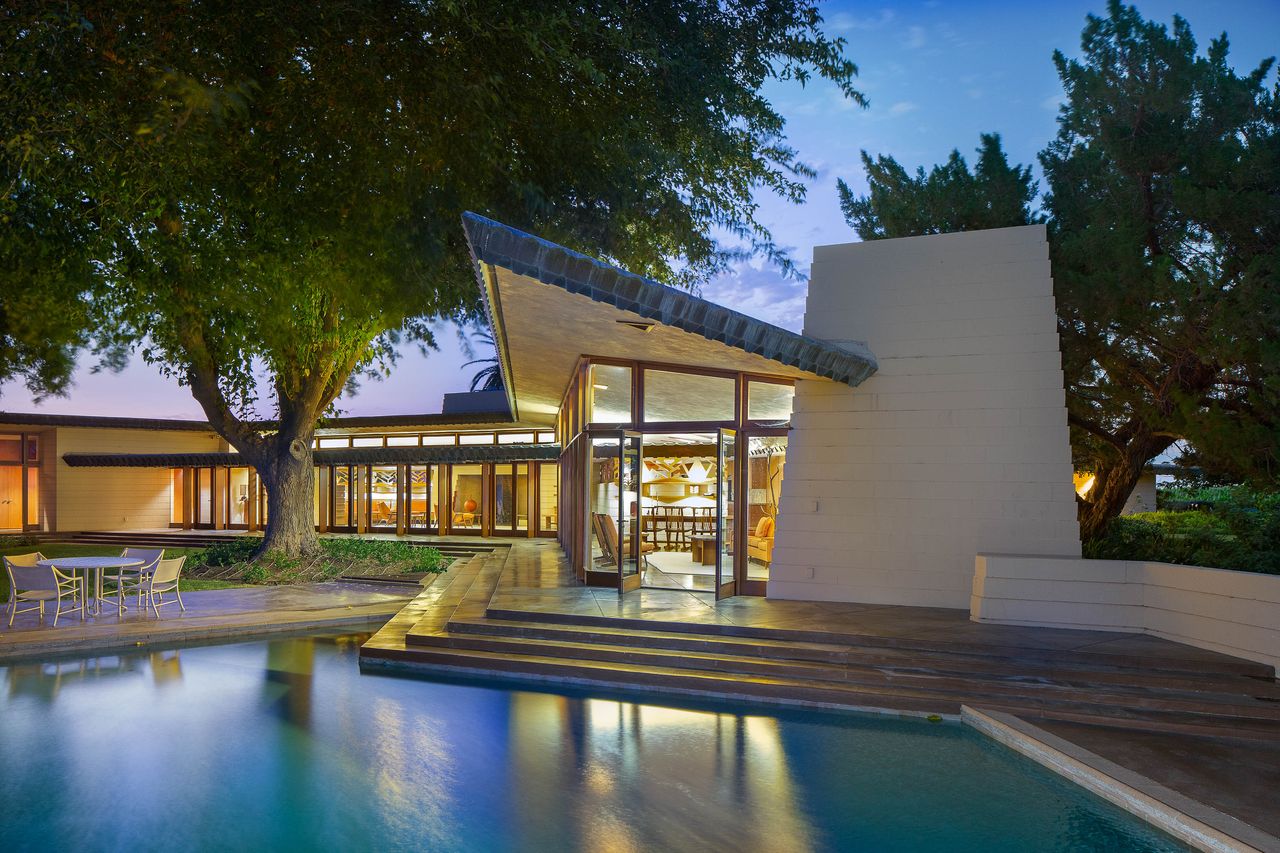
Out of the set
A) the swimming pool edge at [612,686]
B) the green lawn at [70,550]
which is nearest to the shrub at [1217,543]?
the swimming pool edge at [612,686]

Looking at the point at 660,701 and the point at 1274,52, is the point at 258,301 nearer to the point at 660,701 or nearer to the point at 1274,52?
the point at 660,701

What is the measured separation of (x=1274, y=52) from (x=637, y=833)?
35.8 ft

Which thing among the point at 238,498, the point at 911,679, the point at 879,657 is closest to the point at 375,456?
the point at 238,498

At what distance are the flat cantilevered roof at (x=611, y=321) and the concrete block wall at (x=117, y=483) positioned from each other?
66.1ft

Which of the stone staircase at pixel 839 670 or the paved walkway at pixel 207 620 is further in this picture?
the paved walkway at pixel 207 620

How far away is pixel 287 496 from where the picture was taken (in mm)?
15602

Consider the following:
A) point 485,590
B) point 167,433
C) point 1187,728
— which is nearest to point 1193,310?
point 1187,728

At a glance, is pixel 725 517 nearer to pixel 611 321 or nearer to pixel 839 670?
pixel 611 321

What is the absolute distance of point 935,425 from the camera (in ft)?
31.1

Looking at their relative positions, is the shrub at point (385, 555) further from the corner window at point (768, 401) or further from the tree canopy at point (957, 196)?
the tree canopy at point (957, 196)

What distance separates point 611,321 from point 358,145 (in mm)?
4459

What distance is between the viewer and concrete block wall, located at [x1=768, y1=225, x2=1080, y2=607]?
916 centimetres

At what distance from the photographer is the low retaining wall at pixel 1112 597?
736 centimetres

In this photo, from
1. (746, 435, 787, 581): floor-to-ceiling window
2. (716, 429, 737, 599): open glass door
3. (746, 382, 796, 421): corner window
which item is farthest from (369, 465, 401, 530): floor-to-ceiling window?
(746, 382, 796, 421): corner window
